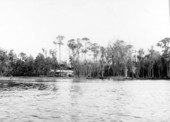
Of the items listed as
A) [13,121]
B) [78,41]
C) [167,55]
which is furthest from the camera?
[78,41]

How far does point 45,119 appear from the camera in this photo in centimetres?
1170

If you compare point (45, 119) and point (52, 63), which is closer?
point (45, 119)

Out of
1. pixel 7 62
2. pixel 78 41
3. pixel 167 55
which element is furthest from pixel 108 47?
pixel 7 62

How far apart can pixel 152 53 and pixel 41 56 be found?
43575 mm

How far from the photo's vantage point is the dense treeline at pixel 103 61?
91500mm

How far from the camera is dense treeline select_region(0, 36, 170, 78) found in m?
91.5

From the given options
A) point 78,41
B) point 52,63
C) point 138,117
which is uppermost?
point 78,41

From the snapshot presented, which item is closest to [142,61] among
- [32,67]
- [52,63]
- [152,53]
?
[152,53]

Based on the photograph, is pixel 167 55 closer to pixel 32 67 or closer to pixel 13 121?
pixel 32 67

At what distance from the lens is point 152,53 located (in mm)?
94938

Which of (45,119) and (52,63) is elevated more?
(52,63)

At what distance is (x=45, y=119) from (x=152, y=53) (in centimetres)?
8776

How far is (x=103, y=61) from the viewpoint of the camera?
325ft

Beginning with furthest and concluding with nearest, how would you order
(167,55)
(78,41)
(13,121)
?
(78,41)
(167,55)
(13,121)
